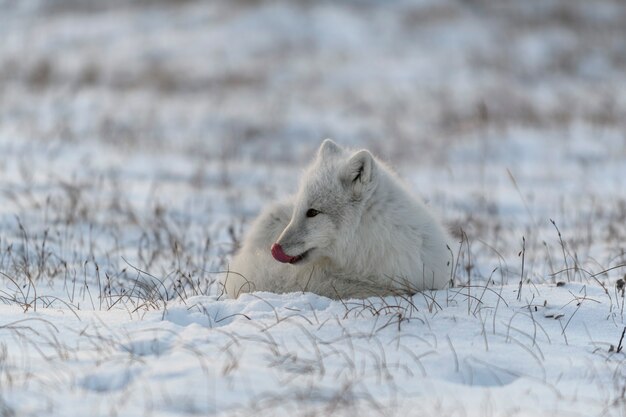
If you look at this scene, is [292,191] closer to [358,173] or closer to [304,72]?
[358,173]

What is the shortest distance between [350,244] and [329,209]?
0.30 meters

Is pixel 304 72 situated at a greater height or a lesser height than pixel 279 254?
greater

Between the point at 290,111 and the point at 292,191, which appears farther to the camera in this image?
the point at 290,111

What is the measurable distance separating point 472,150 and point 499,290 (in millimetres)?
9574

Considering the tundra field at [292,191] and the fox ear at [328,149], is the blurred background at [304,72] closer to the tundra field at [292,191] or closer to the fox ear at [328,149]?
the tundra field at [292,191]

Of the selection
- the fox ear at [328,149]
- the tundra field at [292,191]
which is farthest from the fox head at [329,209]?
the tundra field at [292,191]

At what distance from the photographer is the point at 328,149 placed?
5.86 metres

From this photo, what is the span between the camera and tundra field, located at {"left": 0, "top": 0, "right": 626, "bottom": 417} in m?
3.84

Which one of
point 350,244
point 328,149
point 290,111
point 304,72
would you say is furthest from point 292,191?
point 304,72

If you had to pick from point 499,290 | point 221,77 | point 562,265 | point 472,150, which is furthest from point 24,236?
point 221,77

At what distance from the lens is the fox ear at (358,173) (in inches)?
213

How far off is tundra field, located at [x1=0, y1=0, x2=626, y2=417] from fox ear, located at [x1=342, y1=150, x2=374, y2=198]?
2.83 ft

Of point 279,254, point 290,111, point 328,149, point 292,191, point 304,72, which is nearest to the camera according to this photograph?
point 279,254

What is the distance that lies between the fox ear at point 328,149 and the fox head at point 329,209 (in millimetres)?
240
